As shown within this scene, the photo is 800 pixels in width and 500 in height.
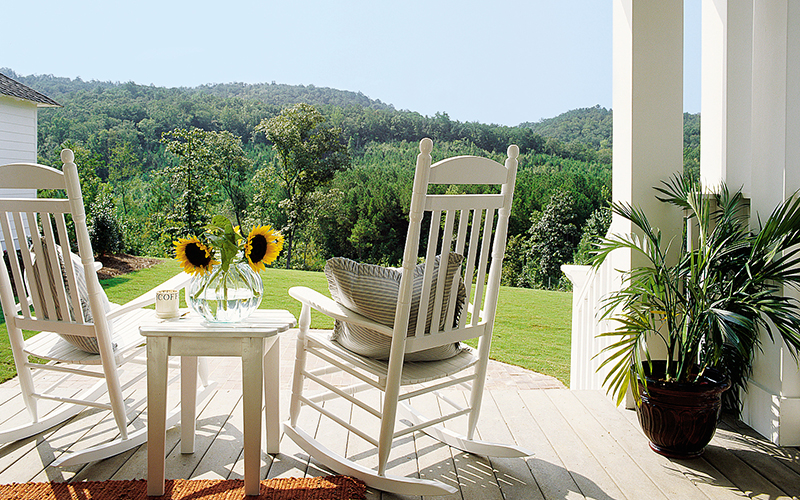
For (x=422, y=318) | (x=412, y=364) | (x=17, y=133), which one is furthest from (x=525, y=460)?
(x=17, y=133)

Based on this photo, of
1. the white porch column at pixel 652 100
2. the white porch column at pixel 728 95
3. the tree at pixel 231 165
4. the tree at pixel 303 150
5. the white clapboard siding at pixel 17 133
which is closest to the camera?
the white porch column at pixel 652 100

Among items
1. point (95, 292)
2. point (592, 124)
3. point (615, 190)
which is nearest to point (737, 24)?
point (615, 190)

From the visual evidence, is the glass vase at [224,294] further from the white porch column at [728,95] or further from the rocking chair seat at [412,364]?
the white porch column at [728,95]

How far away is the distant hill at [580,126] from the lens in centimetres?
862

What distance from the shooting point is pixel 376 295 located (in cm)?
183

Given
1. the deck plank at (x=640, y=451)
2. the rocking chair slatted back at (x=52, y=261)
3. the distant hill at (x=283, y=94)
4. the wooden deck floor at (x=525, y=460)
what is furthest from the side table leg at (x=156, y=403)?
the distant hill at (x=283, y=94)

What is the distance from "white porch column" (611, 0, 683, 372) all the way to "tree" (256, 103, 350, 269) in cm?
652

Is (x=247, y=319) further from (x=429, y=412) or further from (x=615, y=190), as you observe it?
(x=615, y=190)

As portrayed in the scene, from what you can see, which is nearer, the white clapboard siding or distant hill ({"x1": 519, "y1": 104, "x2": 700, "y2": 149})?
the white clapboard siding

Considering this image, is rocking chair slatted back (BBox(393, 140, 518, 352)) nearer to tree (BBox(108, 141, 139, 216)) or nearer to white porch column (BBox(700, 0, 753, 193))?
white porch column (BBox(700, 0, 753, 193))

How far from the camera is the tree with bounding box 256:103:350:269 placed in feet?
28.6

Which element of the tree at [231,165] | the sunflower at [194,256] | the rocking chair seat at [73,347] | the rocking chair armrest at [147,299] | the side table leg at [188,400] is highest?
the tree at [231,165]

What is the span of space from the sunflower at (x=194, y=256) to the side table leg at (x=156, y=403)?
243 millimetres

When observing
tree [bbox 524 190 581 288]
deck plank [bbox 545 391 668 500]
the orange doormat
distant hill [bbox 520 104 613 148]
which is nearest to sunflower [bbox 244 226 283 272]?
the orange doormat
